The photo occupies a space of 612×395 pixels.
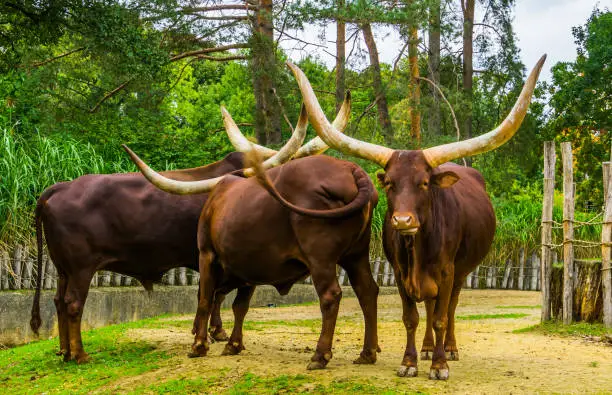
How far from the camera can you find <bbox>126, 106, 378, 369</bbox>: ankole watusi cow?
701 centimetres

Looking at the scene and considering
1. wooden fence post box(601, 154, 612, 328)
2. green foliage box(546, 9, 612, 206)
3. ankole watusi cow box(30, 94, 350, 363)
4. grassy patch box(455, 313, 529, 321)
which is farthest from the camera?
green foliage box(546, 9, 612, 206)

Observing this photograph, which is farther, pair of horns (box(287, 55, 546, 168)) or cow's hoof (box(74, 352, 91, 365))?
cow's hoof (box(74, 352, 91, 365))

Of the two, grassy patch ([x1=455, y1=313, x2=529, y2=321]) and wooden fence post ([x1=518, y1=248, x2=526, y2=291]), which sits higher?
wooden fence post ([x1=518, y1=248, x2=526, y2=291])

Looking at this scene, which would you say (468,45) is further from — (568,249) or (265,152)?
(265,152)

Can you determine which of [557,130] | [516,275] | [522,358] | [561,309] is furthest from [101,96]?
[557,130]

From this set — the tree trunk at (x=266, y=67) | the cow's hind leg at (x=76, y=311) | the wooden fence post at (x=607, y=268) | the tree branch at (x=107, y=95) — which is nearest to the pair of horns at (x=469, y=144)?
the cow's hind leg at (x=76, y=311)

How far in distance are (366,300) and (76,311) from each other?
2935mm

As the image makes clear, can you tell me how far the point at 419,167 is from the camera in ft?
21.1

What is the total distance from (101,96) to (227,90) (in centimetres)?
1415

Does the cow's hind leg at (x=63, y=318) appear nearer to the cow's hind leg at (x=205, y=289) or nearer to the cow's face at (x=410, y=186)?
the cow's hind leg at (x=205, y=289)

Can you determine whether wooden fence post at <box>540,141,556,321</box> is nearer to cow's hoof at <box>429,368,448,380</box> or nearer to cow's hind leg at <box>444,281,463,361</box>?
cow's hind leg at <box>444,281,463,361</box>

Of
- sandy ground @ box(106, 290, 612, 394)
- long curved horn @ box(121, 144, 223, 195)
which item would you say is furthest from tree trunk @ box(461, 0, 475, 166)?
long curved horn @ box(121, 144, 223, 195)

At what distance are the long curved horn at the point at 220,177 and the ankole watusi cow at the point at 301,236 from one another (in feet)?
1.39

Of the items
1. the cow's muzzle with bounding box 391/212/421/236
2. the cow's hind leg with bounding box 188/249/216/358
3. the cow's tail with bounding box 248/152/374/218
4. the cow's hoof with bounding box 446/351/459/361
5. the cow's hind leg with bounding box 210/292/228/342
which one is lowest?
the cow's hoof with bounding box 446/351/459/361
